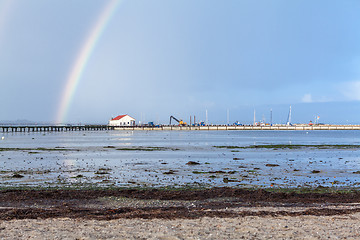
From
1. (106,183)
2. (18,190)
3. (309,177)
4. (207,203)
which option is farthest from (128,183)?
(309,177)

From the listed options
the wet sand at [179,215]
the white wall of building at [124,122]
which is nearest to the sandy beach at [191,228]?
the wet sand at [179,215]

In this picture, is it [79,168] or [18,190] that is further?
[79,168]

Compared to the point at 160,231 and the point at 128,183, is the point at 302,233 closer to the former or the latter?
the point at 160,231

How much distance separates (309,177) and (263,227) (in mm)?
15583

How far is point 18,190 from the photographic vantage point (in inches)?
741

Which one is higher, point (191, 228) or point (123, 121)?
point (123, 121)

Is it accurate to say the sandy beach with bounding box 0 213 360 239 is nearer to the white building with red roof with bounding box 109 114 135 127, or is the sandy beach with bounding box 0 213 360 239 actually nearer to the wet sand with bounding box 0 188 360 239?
the wet sand with bounding box 0 188 360 239

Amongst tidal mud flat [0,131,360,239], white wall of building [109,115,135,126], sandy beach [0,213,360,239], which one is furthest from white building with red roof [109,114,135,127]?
sandy beach [0,213,360,239]

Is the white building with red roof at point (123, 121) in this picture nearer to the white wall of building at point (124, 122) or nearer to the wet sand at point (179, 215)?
the white wall of building at point (124, 122)

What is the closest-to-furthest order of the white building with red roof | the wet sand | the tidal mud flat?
the wet sand < the tidal mud flat < the white building with red roof

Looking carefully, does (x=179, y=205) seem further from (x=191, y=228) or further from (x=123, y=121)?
(x=123, y=121)

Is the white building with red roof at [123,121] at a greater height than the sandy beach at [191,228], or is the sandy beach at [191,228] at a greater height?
the white building with red roof at [123,121]

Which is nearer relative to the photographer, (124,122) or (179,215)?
(179,215)

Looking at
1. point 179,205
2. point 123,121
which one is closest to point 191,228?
point 179,205
